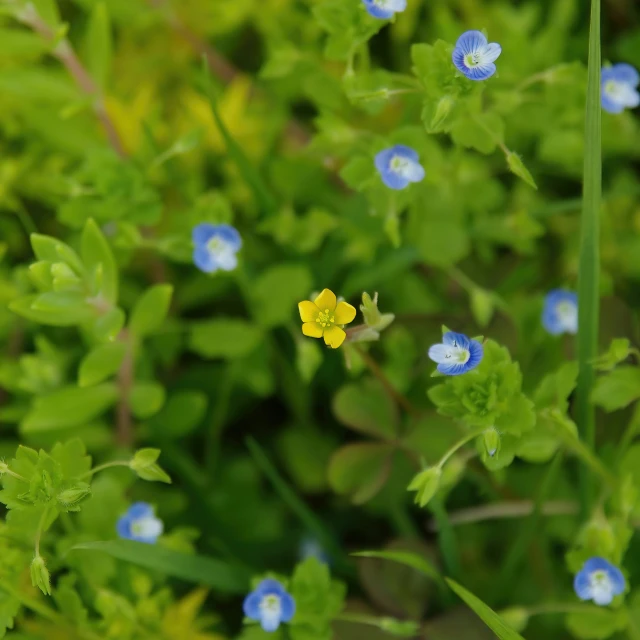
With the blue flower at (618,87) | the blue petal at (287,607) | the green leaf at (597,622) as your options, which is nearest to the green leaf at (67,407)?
the blue petal at (287,607)

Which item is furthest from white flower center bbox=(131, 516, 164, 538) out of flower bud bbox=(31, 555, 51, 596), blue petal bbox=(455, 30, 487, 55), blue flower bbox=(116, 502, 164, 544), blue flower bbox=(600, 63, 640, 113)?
blue flower bbox=(600, 63, 640, 113)

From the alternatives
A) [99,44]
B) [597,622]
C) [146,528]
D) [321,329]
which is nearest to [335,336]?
[321,329]

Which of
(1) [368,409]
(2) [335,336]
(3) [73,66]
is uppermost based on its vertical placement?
(3) [73,66]

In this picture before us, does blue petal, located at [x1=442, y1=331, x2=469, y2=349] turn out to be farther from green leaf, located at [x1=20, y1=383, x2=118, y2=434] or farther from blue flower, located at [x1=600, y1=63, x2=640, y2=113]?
green leaf, located at [x1=20, y1=383, x2=118, y2=434]

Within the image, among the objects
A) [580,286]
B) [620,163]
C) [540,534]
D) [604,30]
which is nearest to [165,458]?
[540,534]

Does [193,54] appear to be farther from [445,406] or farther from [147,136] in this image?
[445,406]

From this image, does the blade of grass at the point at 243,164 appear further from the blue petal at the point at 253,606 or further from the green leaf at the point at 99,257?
the blue petal at the point at 253,606

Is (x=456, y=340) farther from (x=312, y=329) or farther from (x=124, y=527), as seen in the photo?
(x=124, y=527)
